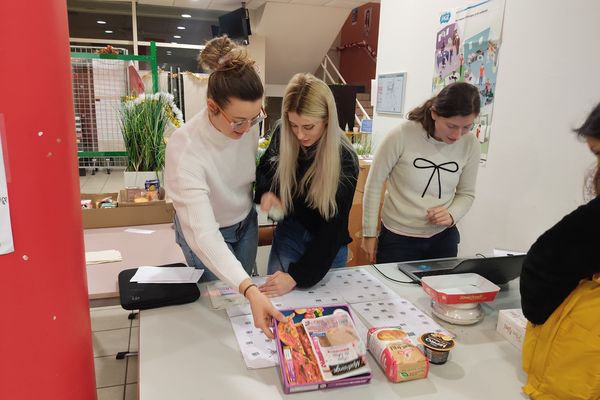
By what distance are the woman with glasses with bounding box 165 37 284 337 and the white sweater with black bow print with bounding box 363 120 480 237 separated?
2.05ft

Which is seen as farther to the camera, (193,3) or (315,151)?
(193,3)

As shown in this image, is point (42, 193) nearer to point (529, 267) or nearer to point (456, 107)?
point (529, 267)

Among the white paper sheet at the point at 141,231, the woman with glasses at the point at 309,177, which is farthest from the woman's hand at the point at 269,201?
the white paper sheet at the point at 141,231

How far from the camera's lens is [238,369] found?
1.03 meters

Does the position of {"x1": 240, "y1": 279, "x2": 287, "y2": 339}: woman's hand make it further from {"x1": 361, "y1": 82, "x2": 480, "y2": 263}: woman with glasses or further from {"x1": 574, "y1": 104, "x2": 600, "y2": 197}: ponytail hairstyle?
{"x1": 361, "y1": 82, "x2": 480, "y2": 263}: woman with glasses

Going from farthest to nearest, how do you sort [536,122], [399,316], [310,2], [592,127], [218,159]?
[310,2], [536,122], [218,159], [399,316], [592,127]

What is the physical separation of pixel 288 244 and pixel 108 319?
173cm

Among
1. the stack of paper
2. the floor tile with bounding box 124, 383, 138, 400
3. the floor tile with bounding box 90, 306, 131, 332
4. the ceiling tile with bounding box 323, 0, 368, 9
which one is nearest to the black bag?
the stack of paper

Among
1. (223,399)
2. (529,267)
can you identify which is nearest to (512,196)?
(529,267)

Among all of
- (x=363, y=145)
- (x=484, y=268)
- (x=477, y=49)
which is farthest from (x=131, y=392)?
(x=363, y=145)

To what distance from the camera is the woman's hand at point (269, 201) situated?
1.51 metres

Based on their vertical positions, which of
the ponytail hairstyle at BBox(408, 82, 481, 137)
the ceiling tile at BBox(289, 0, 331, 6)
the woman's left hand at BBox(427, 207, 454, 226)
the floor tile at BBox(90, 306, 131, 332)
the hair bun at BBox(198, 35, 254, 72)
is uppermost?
the ceiling tile at BBox(289, 0, 331, 6)

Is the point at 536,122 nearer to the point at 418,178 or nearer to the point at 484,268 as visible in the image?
the point at 418,178

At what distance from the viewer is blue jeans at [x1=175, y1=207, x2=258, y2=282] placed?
1608 millimetres
